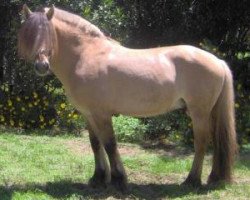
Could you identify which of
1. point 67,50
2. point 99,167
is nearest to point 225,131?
point 99,167

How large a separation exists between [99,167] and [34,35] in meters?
1.77

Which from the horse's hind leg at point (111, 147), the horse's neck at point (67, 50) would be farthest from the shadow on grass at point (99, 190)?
the horse's neck at point (67, 50)

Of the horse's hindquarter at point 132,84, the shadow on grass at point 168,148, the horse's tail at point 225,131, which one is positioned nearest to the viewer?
the horse's hindquarter at point 132,84

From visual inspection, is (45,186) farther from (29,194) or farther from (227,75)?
(227,75)

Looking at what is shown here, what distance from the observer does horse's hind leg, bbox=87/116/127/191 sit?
574 cm

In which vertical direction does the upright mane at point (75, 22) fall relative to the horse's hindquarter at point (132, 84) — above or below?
above

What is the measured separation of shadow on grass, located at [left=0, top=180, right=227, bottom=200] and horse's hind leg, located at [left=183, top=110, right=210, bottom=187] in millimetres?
130

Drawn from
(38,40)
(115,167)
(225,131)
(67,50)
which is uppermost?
(38,40)

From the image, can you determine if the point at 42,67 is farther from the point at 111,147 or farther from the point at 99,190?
the point at 99,190

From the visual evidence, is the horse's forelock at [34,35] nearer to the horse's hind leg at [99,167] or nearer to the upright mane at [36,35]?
the upright mane at [36,35]

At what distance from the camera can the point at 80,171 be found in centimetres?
675

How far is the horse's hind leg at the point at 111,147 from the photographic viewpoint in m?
5.74

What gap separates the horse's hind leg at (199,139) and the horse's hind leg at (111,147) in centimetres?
86

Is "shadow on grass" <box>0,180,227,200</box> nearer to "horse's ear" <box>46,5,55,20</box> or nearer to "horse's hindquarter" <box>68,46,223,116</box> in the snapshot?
"horse's hindquarter" <box>68,46,223,116</box>
